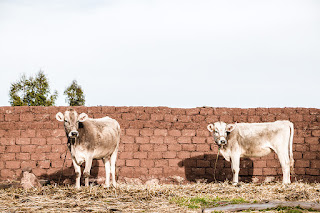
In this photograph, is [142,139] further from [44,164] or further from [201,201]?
[201,201]

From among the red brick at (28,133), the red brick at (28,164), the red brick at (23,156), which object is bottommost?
the red brick at (28,164)

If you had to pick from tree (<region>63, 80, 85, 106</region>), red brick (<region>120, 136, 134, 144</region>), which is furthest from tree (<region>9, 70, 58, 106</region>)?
red brick (<region>120, 136, 134, 144</region>)

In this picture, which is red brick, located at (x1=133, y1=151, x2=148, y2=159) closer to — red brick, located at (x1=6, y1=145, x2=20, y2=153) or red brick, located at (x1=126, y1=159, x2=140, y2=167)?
red brick, located at (x1=126, y1=159, x2=140, y2=167)

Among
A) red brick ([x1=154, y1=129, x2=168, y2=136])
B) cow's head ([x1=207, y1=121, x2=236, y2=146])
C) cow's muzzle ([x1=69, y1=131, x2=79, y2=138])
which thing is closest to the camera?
cow's muzzle ([x1=69, y1=131, x2=79, y2=138])

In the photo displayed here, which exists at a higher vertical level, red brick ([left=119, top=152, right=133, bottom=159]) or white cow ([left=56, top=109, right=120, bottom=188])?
white cow ([left=56, top=109, right=120, bottom=188])

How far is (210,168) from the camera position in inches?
420

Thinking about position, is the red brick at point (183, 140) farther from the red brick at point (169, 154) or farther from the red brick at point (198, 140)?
the red brick at point (169, 154)

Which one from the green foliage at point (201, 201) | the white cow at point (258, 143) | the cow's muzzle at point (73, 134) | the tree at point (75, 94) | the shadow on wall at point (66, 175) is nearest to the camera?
the green foliage at point (201, 201)

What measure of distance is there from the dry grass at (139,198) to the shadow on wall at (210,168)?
157cm

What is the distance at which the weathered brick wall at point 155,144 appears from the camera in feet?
34.8

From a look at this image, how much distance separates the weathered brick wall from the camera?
34.8 feet

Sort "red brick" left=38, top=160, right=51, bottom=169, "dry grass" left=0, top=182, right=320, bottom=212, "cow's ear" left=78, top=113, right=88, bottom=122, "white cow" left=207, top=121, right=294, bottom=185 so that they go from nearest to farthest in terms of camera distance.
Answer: "dry grass" left=0, top=182, right=320, bottom=212
"cow's ear" left=78, top=113, right=88, bottom=122
"white cow" left=207, top=121, right=294, bottom=185
"red brick" left=38, top=160, right=51, bottom=169

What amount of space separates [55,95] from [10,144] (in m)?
15.1

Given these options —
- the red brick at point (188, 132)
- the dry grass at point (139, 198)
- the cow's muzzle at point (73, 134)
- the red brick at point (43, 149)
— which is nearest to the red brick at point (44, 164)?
the red brick at point (43, 149)
